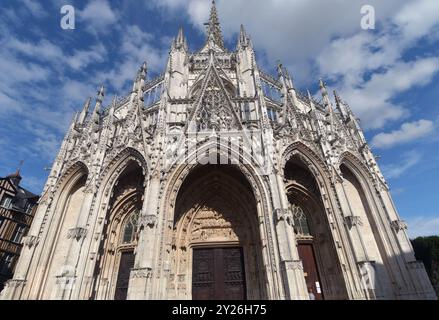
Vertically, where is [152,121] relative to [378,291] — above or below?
above

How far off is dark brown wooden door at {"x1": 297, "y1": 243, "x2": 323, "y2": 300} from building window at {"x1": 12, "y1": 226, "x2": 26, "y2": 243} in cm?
2547

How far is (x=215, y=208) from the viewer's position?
15.3 meters

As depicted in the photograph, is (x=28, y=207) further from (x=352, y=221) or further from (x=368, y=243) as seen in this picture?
(x=368, y=243)

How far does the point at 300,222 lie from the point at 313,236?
43.6 inches

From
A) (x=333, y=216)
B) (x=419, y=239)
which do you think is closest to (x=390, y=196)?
(x=333, y=216)

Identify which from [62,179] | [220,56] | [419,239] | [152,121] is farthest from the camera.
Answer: [419,239]

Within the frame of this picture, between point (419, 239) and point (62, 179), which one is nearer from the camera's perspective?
point (62, 179)

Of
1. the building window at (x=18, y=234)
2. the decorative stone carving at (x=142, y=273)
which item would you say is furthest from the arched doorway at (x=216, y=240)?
the building window at (x=18, y=234)

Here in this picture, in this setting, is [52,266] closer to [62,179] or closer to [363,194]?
[62,179]

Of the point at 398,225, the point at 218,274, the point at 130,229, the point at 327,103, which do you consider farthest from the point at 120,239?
the point at 327,103

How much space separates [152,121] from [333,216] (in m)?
12.7

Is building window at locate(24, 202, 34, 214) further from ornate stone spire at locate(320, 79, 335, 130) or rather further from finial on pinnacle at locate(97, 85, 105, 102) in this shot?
ornate stone spire at locate(320, 79, 335, 130)

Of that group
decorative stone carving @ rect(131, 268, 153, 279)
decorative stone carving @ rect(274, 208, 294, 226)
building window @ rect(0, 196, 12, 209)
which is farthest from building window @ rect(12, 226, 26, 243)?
decorative stone carving @ rect(274, 208, 294, 226)
